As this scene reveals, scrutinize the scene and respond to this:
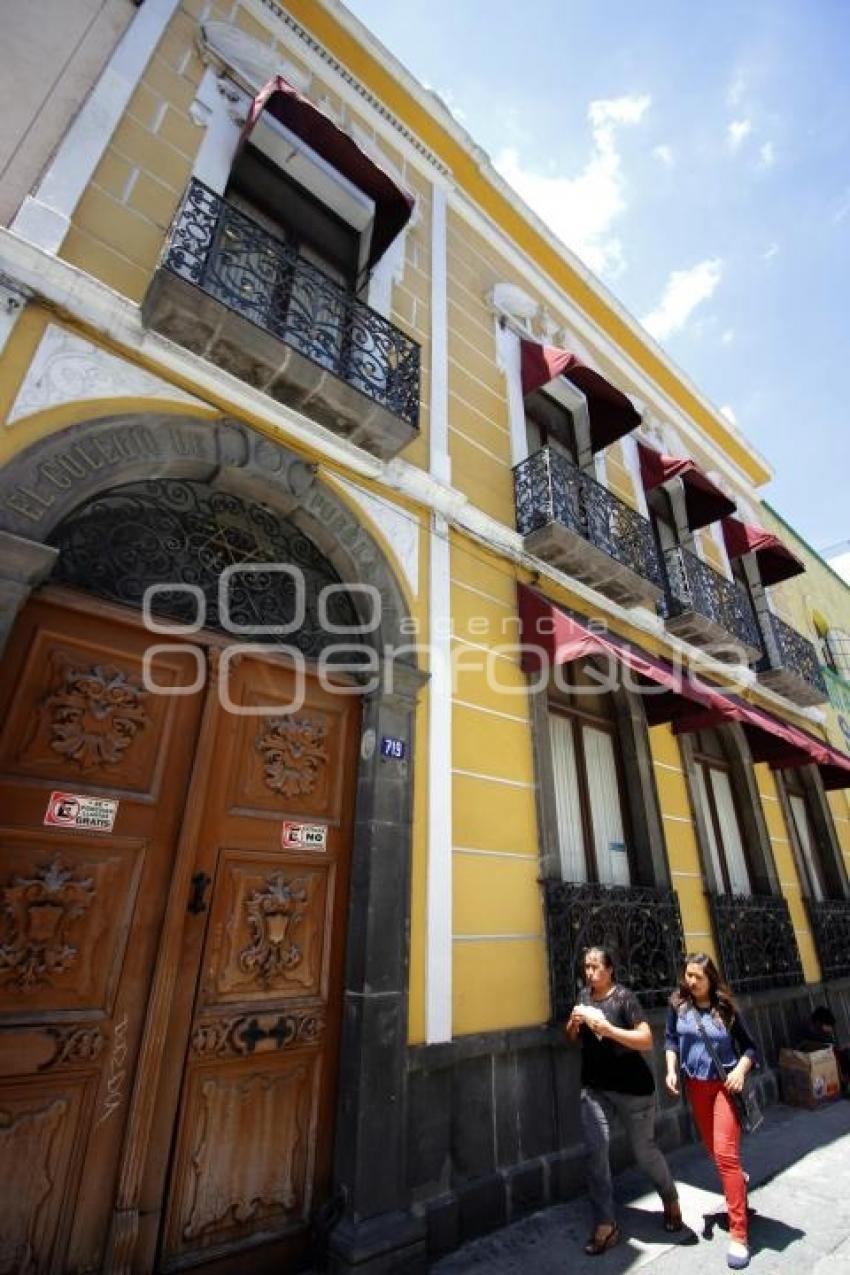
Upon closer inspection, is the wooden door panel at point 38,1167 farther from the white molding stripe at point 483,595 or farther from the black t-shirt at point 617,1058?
the white molding stripe at point 483,595

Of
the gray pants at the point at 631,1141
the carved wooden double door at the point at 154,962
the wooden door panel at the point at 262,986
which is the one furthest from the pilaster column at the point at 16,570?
the gray pants at the point at 631,1141

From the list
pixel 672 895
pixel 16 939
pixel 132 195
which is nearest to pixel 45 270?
pixel 132 195

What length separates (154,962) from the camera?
9.81ft

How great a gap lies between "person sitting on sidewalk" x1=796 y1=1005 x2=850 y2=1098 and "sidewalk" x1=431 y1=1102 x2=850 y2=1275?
183 cm

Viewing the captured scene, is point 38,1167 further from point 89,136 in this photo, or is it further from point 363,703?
point 89,136

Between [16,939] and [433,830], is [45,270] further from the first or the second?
[433,830]

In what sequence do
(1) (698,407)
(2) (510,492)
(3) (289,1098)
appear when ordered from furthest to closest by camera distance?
(1) (698,407), (2) (510,492), (3) (289,1098)

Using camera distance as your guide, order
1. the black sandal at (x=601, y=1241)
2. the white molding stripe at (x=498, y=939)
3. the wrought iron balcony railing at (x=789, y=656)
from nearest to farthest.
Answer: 1. the black sandal at (x=601, y=1241)
2. the white molding stripe at (x=498, y=939)
3. the wrought iron balcony railing at (x=789, y=656)

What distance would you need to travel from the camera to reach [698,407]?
36.0 feet

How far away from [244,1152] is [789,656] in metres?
10.0

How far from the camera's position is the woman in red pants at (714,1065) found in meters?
3.23

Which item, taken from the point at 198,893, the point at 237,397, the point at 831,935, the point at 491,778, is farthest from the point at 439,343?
the point at 831,935

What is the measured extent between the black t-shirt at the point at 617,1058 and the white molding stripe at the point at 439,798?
876 millimetres

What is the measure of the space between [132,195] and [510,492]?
3.96 metres
